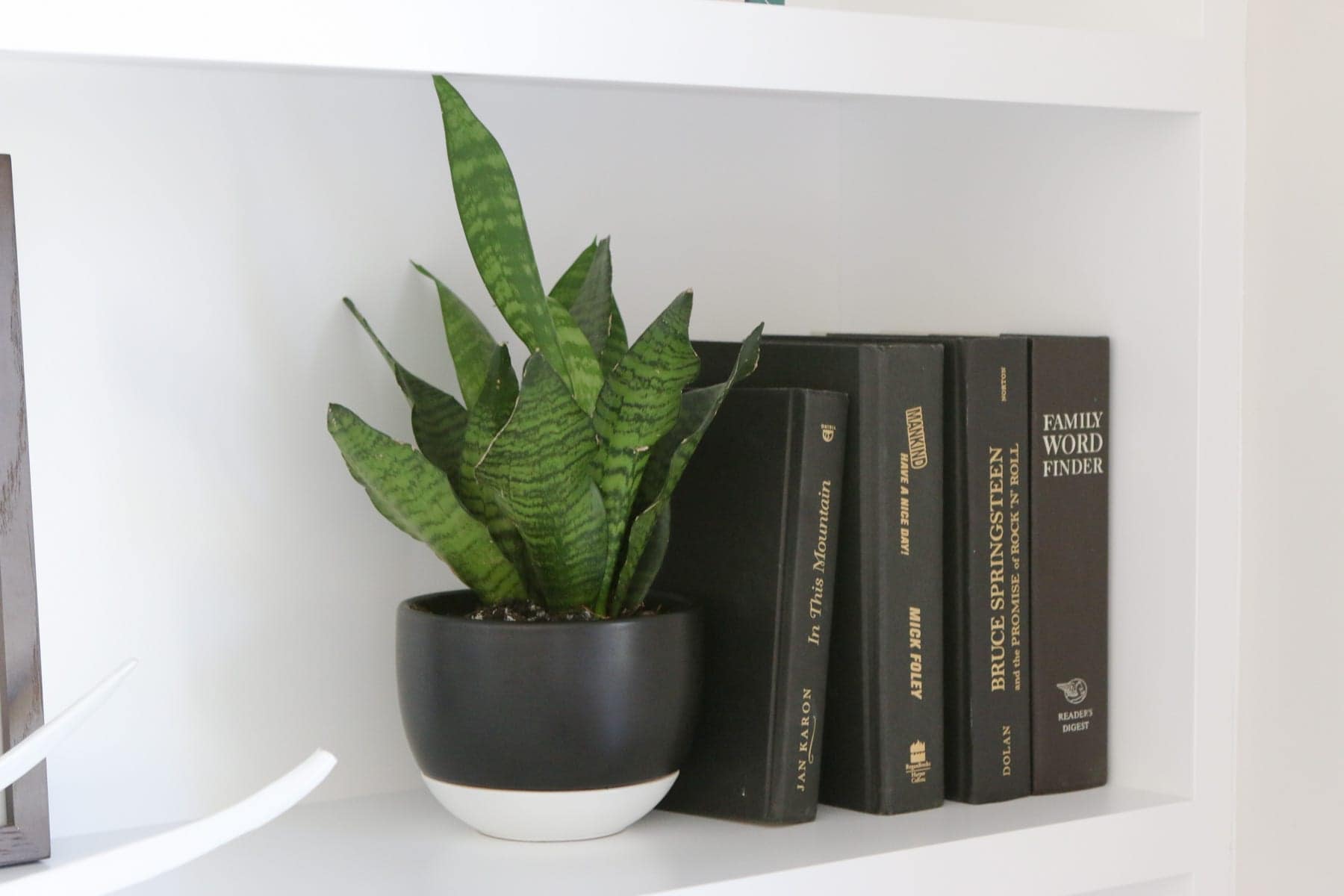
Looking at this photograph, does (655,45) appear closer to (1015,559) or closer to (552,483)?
(552,483)

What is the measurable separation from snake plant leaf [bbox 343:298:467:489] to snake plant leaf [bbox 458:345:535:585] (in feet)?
0.05

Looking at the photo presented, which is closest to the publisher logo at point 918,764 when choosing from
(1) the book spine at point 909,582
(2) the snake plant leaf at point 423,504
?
(1) the book spine at point 909,582

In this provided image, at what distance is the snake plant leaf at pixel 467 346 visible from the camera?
87 cm

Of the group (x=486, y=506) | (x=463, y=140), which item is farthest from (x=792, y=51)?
(x=486, y=506)

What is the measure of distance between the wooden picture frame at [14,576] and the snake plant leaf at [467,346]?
0.74 ft

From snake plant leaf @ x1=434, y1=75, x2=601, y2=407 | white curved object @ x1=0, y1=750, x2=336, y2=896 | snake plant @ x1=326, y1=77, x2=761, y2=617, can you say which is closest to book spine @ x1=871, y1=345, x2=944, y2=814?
snake plant @ x1=326, y1=77, x2=761, y2=617

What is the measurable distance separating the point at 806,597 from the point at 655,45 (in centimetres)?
30

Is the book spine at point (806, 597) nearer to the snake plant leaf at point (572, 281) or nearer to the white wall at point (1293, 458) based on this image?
the snake plant leaf at point (572, 281)

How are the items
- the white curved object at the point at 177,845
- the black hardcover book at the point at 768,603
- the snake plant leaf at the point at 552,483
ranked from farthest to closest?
the black hardcover book at the point at 768,603 → the snake plant leaf at the point at 552,483 → the white curved object at the point at 177,845

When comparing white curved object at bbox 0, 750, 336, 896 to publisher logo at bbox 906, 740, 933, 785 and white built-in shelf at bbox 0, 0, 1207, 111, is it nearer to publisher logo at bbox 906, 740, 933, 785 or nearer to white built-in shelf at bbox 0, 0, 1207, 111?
white built-in shelf at bbox 0, 0, 1207, 111

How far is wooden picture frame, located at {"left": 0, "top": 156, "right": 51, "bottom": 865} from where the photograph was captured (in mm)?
748

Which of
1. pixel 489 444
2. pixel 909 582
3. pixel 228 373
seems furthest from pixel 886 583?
pixel 228 373

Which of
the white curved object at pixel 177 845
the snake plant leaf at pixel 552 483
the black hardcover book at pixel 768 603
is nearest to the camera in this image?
the white curved object at pixel 177 845

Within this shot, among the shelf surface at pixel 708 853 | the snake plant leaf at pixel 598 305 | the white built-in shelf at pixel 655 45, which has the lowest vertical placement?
the shelf surface at pixel 708 853
